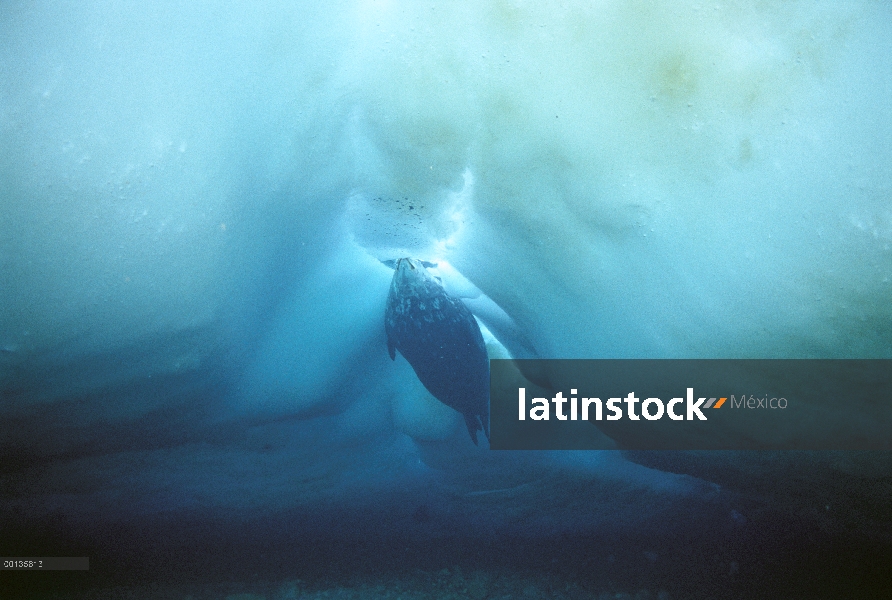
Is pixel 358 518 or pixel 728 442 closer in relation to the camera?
pixel 728 442

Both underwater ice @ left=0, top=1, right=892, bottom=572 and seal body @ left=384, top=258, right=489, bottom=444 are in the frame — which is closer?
underwater ice @ left=0, top=1, right=892, bottom=572

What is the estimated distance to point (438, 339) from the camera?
114 inches

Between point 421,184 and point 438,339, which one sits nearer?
point 421,184

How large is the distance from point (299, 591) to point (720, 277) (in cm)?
A: 313

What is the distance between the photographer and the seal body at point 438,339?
275 cm

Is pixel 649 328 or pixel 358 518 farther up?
pixel 649 328

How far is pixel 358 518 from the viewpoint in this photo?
3.44m

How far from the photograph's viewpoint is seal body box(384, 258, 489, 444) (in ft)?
9.02

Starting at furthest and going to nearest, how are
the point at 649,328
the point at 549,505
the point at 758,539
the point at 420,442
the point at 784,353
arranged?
the point at 420,442 < the point at 549,505 < the point at 758,539 < the point at 649,328 < the point at 784,353

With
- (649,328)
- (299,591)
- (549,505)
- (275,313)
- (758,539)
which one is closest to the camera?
(649,328)

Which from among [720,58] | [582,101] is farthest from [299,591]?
[720,58]

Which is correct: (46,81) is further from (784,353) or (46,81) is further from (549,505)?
(549,505)

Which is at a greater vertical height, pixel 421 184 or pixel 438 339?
pixel 421 184

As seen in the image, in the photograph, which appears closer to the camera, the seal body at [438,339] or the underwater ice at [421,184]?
the underwater ice at [421,184]
